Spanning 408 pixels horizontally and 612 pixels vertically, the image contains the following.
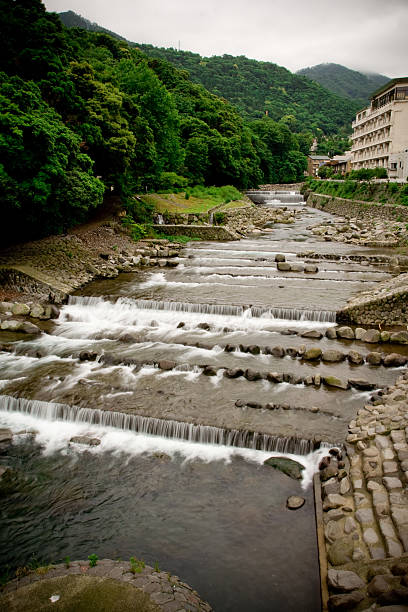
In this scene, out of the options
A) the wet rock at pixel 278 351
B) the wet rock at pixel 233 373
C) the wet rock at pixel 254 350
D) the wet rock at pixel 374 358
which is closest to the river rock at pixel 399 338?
the wet rock at pixel 374 358

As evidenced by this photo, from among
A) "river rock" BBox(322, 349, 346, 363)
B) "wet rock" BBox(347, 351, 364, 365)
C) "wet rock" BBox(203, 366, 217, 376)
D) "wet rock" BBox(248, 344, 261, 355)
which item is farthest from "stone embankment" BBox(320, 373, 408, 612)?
"wet rock" BBox(248, 344, 261, 355)

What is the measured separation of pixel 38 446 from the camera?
1032cm

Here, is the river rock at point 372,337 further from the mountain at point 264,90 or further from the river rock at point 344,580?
the mountain at point 264,90

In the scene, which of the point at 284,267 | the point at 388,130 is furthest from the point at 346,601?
the point at 388,130

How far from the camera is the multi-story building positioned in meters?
57.1

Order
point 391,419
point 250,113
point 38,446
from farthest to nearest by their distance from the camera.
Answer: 1. point 250,113
2. point 38,446
3. point 391,419

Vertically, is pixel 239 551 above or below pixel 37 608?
below

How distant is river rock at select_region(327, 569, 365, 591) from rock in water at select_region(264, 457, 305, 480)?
273 centimetres

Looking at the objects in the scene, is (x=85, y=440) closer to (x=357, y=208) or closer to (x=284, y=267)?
(x=284, y=267)

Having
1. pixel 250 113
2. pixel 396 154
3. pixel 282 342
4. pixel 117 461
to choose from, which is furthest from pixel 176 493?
pixel 250 113

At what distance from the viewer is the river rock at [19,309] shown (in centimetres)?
1833

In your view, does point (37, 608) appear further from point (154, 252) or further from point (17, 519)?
point (154, 252)

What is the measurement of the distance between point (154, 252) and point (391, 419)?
2252cm

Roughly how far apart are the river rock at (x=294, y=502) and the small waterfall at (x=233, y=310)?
32.8 feet
